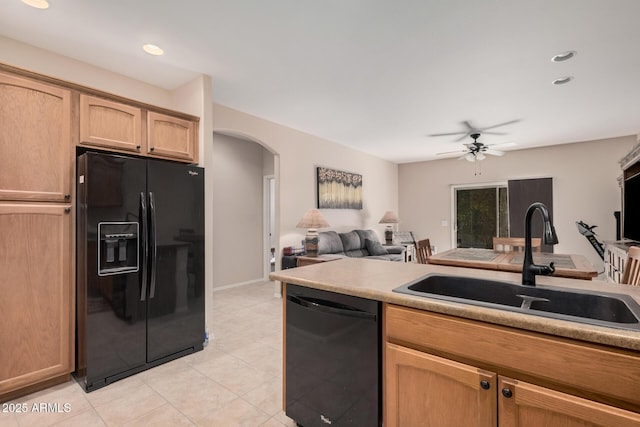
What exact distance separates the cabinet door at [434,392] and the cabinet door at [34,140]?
8.48ft

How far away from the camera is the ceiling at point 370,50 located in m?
2.10

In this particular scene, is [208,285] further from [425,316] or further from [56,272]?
[425,316]

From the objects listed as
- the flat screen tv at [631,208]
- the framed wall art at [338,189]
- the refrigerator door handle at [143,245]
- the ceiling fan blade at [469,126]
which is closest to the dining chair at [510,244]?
the flat screen tv at [631,208]

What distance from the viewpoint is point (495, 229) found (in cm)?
693

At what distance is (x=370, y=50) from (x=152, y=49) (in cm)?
184

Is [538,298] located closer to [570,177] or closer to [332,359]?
[332,359]

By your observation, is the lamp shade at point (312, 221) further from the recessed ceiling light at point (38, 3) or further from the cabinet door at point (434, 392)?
the recessed ceiling light at point (38, 3)

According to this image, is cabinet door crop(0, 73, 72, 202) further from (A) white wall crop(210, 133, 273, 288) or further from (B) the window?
(B) the window

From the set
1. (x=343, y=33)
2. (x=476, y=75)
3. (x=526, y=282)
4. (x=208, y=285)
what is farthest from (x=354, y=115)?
(x=526, y=282)

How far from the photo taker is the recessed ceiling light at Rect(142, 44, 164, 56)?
253 centimetres

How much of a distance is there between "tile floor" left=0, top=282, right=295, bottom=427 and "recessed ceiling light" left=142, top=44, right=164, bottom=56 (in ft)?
8.74

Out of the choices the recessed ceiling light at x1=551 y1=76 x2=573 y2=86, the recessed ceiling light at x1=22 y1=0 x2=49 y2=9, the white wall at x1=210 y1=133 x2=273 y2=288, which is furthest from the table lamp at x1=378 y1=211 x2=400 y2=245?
the recessed ceiling light at x1=22 y1=0 x2=49 y2=9

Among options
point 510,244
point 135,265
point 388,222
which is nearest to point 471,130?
point 510,244

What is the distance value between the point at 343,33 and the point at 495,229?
6.18 m
